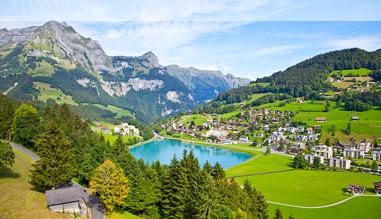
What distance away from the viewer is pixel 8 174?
99.3ft

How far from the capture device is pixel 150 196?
3180cm

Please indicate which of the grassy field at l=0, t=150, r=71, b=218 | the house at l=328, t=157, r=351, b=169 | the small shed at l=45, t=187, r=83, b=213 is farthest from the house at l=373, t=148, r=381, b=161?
the grassy field at l=0, t=150, r=71, b=218

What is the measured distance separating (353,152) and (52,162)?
9123cm

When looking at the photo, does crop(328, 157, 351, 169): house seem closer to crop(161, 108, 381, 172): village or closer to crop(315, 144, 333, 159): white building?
crop(161, 108, 381, 172): village

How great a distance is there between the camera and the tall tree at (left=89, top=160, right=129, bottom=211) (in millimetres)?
27391

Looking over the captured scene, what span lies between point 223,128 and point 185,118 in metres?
43.3

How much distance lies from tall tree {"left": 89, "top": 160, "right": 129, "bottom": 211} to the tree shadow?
334 inches

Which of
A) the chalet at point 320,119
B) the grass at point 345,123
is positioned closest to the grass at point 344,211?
the grass at point 345,123

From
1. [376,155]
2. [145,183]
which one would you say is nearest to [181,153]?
[376,155]

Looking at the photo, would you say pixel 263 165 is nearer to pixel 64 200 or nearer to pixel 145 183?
pixel 145 183

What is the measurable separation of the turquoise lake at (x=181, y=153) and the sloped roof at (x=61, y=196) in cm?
6578

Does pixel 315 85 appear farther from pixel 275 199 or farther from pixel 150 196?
pixel 150 196

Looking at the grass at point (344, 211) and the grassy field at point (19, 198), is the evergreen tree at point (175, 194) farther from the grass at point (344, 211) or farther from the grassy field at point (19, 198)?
the grass at point (344, 211)

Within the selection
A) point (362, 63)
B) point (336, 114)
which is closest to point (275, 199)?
point (336, 114)
